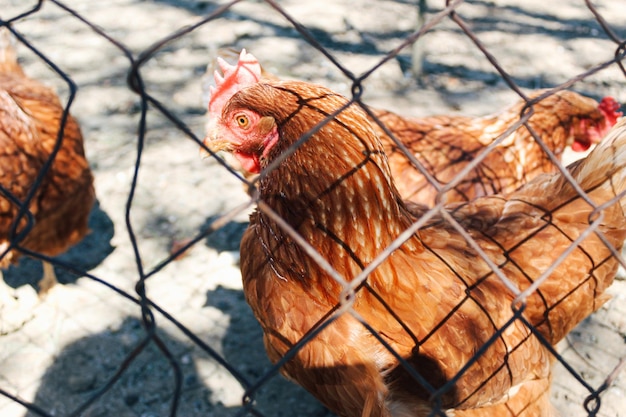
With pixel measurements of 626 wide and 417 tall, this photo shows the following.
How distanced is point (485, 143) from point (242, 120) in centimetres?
125

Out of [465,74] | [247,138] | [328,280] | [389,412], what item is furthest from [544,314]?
[465,74]

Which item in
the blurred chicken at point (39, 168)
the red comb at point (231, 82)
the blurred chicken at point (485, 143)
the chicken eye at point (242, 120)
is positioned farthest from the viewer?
the blurred chicken at point (485, 143)

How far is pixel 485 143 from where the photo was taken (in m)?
2.38

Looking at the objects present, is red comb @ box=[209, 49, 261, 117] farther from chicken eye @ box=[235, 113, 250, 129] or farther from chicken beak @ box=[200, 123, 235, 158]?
chicken eye @ box=[235, 113, 250, 129]

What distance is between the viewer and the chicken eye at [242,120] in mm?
1538

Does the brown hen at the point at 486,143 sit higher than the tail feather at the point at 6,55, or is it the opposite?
the brown hen at the point at 486,143

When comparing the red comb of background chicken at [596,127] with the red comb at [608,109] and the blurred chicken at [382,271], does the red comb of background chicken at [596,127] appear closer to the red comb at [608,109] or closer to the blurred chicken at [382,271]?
the red comb at [608,109]

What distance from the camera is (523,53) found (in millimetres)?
4113

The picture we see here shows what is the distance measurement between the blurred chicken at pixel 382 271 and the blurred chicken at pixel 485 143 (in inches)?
22.5

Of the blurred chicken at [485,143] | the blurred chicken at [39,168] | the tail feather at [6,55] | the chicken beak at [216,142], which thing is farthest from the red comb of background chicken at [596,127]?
the tail feather at [6,55]

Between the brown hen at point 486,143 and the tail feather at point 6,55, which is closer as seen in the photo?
the brown hen at point 486,143

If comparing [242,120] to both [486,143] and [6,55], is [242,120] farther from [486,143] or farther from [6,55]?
[6,55]

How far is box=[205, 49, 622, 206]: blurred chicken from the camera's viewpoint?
2238 millimetres

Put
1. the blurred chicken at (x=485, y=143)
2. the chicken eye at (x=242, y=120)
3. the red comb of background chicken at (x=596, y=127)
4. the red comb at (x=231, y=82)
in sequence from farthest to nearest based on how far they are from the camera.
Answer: the red comb of background chicken at (x=596, y=127) → the blurred chicken at (x=485, y=143) → the red comb at (x=231, y=82) → the chicken eye at (x=242, y=120)
